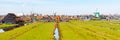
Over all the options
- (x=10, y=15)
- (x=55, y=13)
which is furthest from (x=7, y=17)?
(x=55, y=13)

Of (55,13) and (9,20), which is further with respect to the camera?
(55,13)

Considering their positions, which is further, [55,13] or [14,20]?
[55,13]

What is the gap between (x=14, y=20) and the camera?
106 metres

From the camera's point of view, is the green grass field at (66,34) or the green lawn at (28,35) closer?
the green grass field at (66,34)

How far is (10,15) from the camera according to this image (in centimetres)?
10631

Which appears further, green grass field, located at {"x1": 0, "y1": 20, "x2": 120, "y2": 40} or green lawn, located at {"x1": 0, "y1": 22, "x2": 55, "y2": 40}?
green lawn, located at {"x1": 0, "y1": 22, "x2": 55, "y2": 40}

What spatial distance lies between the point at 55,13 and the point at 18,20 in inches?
3190

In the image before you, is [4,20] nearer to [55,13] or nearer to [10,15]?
[10,15]

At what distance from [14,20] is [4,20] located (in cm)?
365

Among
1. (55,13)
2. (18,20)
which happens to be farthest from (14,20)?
(55,13)

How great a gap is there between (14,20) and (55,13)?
82374 millimetres

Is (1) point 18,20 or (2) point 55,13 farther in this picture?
(2) point 55,13

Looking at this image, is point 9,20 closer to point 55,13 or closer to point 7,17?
point 7,17

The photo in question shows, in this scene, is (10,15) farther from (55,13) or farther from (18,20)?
(55,13)
